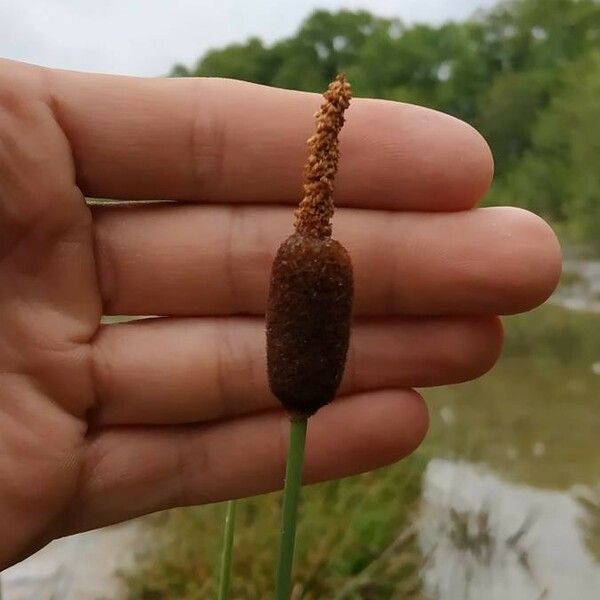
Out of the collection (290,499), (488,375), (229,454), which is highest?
(290,499)

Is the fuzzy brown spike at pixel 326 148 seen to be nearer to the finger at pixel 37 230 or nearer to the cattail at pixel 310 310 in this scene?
the cattail at pixel 310 310

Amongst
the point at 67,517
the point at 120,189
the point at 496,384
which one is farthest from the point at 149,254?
the point at 496,384

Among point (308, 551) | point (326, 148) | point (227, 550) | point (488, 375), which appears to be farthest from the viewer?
point (488, 375)

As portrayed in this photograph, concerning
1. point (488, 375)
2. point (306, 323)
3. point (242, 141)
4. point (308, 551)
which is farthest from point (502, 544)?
point (306, 323)

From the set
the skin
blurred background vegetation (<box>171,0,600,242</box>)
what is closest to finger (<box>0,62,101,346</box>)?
the skin

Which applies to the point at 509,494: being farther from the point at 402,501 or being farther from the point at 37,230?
the point at 37,230

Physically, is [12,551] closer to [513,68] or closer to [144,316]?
[144,316]
